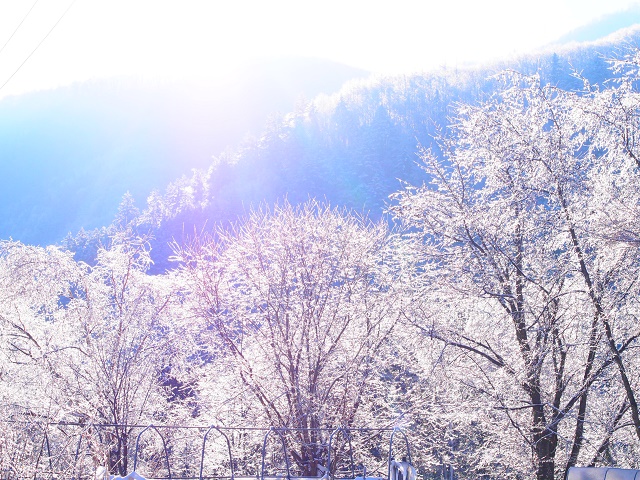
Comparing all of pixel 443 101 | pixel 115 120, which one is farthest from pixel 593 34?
pixel 115 120

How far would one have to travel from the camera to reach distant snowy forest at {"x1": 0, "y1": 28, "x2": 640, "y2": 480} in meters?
9.23

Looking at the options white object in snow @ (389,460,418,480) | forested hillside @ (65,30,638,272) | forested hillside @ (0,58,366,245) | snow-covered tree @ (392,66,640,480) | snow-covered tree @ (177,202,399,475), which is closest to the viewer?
white object in snow @ (389,460,418,480)

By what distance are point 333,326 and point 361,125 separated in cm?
9937

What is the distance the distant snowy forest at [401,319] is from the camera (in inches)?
363

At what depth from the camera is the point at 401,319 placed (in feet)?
36.3

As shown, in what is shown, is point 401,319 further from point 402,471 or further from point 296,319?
point 402,471

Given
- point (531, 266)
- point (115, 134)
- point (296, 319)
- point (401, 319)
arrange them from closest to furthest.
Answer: point (531, 266) < point (401, 319) < point (296, 319) < point (115, 134)

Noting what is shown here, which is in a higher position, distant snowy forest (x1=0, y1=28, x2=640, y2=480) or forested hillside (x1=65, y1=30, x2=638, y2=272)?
forested hillside (x1=65, y1=30, x2=638, y2=272)

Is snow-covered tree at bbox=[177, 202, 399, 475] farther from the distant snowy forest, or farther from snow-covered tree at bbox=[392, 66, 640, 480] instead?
snow-covered tree at bbox=[392, 66, 640, 480]

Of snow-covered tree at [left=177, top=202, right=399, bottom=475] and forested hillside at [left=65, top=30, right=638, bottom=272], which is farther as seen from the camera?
forested hillside at [left=65, top=30, right=638, bottom=272]

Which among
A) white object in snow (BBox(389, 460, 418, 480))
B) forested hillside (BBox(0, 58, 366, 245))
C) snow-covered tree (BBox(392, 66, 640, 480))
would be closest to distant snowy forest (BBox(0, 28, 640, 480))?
snow-covered tree (BBox(392, 66, 640, 480))

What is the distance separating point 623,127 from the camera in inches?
331

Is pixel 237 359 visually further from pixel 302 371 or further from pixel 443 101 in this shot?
pixel 443 101

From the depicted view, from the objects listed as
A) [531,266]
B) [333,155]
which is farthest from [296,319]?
[333,155]
